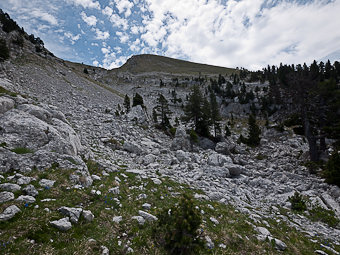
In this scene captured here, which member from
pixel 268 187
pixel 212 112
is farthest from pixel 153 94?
pixel 268 187

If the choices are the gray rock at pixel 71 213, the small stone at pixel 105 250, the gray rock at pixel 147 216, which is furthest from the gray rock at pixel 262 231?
the gray rock at pixel 71 213

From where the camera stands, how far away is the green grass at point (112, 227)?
15.4 feet

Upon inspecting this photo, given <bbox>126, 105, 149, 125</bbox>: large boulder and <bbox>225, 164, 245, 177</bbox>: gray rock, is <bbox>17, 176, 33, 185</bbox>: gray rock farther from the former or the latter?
<bbox>126, 105, 149, 125</bbox>: large boulder

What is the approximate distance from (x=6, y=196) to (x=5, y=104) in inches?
412

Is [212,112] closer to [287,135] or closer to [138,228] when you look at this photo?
[287,135]

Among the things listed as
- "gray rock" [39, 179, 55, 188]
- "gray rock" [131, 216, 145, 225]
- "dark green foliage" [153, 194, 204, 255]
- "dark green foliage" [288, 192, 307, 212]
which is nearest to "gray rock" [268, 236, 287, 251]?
"dark green foliage" [153, 194, 204, 255]

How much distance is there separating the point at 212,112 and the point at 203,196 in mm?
32727

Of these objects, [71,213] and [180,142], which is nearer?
[71,213]

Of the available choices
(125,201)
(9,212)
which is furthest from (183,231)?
(9,212)

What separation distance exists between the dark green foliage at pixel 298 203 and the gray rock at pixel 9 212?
16057 millimetres

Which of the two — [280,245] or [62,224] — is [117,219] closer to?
[62,224]

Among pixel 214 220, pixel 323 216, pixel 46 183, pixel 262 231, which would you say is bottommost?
pixel 46 183

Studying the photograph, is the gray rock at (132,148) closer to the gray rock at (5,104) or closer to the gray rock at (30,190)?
the gray rock at (5,104)

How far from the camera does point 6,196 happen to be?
5922 millimetres
